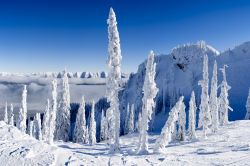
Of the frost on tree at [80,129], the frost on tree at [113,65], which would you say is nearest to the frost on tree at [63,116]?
the frost on tree at [80,129]

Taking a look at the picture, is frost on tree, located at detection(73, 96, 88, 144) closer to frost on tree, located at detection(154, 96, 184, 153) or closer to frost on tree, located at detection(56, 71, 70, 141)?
frost on tree, located at detection(56, 71, 70, 141)

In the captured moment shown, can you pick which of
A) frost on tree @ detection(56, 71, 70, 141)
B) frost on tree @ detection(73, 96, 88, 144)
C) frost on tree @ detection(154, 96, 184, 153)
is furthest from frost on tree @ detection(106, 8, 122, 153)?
frost on tree @ detection(73, 96, 88, 144)

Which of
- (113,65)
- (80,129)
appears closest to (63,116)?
(80,129)

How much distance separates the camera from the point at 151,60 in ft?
147

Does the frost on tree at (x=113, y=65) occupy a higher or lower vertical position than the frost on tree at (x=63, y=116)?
higher

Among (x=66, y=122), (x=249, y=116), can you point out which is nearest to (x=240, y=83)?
(x=249, y=116)

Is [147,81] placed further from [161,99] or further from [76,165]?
[161,99]

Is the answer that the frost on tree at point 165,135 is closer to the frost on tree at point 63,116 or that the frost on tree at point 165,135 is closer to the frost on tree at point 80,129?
the frost on tree at point 63,116

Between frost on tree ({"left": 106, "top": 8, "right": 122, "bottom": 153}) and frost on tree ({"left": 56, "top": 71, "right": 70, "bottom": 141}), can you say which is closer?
frost on tree ({"left": 106, "top": 8, "right": 122, "bottom": 153})

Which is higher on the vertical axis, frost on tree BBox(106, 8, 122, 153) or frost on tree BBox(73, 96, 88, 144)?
frost on tree BBox(106, 8, 122, 153)

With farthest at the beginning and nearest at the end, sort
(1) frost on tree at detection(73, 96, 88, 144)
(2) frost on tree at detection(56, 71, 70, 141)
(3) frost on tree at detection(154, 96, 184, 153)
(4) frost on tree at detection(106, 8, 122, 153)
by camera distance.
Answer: (1) frost on tree at detection(73, 96, 88, 144), (2) frost on tree at detection(56, 71, 70, 141), (4) frost on tree at detection(106, 8, 122, 153), (3) frost on tree at detection(154, 96, 184, 153)

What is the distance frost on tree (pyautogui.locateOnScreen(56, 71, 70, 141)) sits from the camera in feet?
276

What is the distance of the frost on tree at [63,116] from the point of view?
84.1 metres

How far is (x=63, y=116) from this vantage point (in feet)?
281
